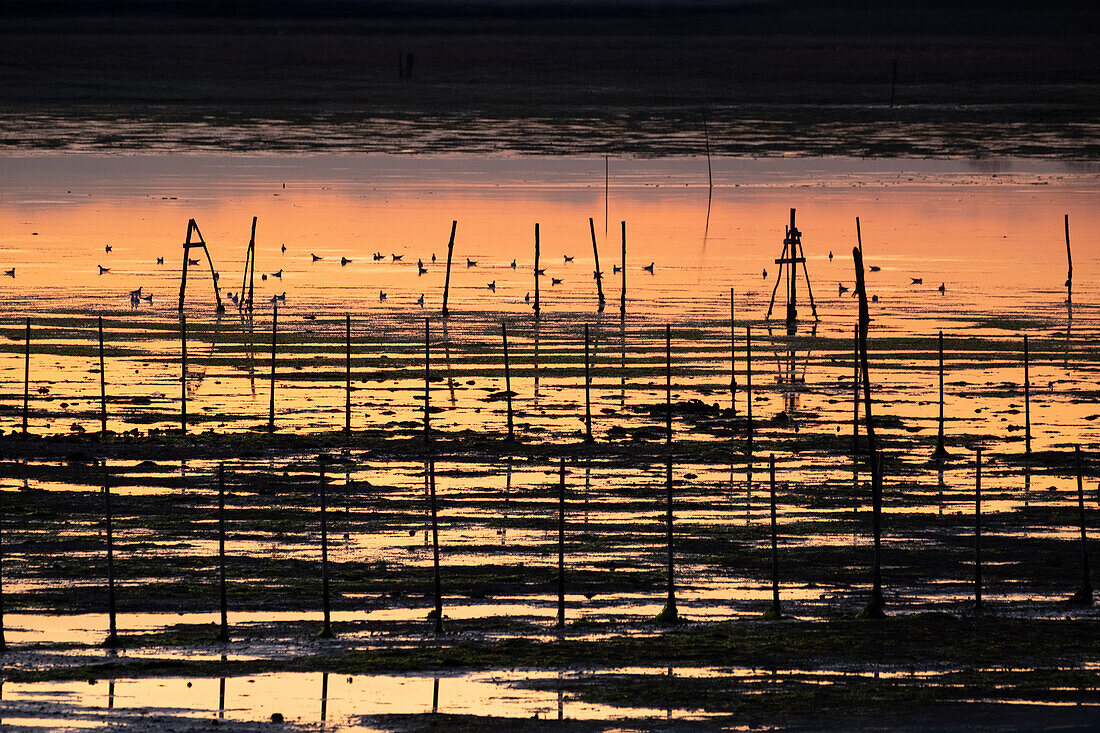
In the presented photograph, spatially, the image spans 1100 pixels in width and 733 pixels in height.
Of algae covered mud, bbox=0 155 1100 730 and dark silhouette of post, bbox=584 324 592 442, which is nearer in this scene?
algae covered mud, bbox=0 155 1100 730

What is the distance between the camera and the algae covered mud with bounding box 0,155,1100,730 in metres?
17.9

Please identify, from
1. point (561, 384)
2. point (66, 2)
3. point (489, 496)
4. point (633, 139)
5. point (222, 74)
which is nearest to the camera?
point (489, 496)

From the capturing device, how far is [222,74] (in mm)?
120562

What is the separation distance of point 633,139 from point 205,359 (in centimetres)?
5339

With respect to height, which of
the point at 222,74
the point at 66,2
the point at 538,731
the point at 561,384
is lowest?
the point at 538,731

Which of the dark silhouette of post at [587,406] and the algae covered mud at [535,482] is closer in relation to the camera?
the algae covered mud at [535,482]

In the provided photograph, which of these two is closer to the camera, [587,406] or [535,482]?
[535,482]

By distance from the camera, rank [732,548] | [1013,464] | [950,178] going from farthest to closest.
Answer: [950,178] → [1013,464] → [732,548]

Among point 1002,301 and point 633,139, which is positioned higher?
point 633,139

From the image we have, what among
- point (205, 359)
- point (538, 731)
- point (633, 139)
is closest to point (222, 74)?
point (633, 139)

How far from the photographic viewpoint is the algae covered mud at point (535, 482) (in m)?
17.9

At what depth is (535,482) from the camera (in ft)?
88.0

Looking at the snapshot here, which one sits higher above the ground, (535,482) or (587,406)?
(587,406)

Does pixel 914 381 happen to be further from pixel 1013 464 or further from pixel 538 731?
pixel 538 731
